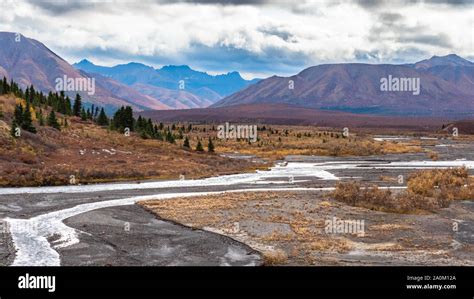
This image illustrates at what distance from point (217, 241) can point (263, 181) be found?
31693mm

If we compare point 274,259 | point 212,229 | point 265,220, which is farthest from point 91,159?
point 274,259

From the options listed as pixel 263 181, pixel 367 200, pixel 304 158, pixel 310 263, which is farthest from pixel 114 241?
pixel 304 158

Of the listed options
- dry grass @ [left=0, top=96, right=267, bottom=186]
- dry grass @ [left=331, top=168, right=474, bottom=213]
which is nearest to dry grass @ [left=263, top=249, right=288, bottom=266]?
dry grass @ [left=331, top=168, right=474, bottom=213]

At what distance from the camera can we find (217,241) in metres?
27.3

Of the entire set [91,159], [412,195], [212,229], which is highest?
[91,159]

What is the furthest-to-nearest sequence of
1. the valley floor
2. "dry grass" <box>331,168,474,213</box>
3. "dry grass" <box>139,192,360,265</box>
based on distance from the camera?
"dry grass" <box>331,168,474,213</box>
"dry grass" <box>139,192,360,265</box>
the valley floor

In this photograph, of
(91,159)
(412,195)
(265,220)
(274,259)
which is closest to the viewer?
(274,259)

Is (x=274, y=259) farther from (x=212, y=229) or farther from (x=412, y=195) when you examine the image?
(x=412, y=195)

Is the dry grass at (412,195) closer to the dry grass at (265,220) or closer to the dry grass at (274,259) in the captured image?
the dry grass at (265,220)

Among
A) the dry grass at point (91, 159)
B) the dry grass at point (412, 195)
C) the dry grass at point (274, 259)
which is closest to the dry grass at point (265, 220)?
the dry grass at point (274, 259)

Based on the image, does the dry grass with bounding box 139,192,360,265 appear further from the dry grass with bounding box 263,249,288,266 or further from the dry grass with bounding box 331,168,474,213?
the dry grass with bounding box 331,168,474,213

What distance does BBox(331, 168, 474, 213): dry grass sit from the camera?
3853cm

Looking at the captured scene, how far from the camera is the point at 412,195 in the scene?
134 ft

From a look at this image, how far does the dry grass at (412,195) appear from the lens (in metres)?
38.5
